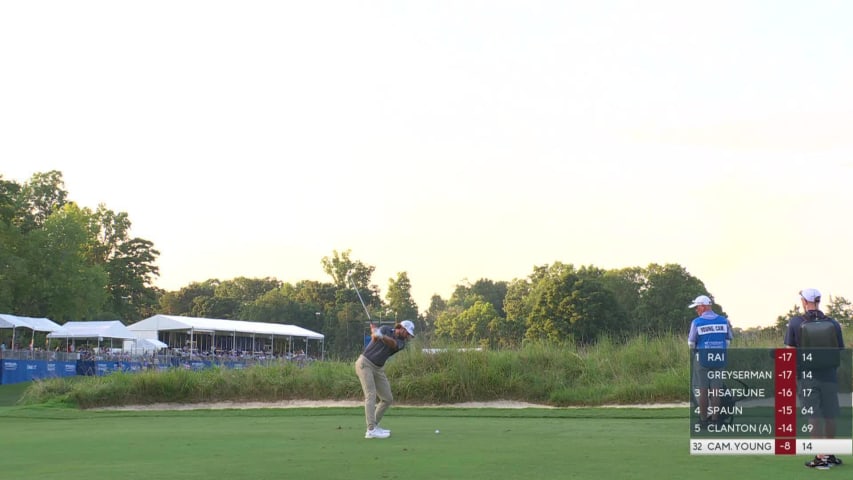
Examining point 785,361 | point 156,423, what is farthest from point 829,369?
point 156,423

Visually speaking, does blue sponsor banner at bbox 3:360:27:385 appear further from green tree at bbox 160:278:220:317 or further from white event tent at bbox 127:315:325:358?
green tree at bbox 160:278:220:317

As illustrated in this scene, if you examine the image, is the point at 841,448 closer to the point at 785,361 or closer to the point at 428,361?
the point at 785,361

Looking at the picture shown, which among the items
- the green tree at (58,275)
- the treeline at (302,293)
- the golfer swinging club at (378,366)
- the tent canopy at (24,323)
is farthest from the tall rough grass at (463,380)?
the green tree at (58,275)

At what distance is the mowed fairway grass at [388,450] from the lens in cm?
916

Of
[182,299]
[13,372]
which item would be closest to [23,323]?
[13,372]

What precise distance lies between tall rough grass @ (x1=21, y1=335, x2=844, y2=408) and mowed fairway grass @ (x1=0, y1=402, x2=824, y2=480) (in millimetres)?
4305

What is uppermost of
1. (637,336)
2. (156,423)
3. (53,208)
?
(53,208)

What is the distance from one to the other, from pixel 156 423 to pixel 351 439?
7.62 m

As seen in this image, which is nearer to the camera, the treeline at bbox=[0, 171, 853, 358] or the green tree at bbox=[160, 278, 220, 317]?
the treeline at bbox=[0, 171, 853, 358]

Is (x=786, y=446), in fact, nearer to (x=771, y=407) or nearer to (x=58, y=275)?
(x=771, y=407)

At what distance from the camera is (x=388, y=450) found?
461 inches

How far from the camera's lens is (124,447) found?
13.0m

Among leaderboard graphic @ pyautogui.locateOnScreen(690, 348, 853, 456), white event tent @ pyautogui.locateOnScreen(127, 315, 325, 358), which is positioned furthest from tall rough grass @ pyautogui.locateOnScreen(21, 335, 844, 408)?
white event tent @ pyautogui.locateOnScreen(127, 315, 325, 358)

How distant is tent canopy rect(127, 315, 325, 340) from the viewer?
66688 millimetres
